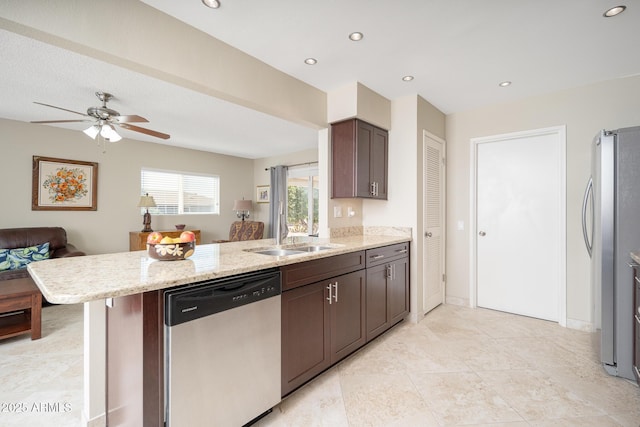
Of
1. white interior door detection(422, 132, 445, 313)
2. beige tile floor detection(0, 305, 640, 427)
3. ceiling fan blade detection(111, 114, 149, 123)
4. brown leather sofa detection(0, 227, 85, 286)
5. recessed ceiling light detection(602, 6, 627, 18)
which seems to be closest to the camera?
beige tile floor detection(0, 305, 640, 427)

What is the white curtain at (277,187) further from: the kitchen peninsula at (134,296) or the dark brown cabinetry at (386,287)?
the kitchen peninsula at (134,296)

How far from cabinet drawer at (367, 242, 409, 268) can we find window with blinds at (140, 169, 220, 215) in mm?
4566

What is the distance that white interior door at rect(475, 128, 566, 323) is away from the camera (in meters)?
3.04

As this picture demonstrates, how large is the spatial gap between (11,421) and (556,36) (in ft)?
14.1

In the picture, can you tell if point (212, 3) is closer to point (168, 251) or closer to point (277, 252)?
point (168, 251)

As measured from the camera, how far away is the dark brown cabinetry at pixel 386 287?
2465mm

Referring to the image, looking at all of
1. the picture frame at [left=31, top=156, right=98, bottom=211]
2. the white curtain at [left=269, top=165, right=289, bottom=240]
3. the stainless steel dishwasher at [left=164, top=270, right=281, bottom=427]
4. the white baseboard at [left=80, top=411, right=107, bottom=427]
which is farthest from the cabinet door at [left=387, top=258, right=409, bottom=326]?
the picture frame at [left=31, top=156, right=98, bottom=211]

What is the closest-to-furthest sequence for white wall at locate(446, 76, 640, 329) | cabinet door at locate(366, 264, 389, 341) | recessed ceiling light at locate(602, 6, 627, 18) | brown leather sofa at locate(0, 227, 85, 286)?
recessed ceiling light at locate(602, 6, 627, 18) → cabinet door at locate(366, 264, 389, 341) → white wall at locate(446, 76, 640, 329) → brown leather sofa at locate(0, 227, 85, 286)

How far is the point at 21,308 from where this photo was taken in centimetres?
267

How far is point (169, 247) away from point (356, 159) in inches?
75.3

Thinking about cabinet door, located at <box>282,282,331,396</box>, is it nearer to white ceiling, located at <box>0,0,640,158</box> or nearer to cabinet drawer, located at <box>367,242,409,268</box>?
cabinet drawer, located at <box>367,242,409,268</box>

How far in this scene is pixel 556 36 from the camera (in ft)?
6.84

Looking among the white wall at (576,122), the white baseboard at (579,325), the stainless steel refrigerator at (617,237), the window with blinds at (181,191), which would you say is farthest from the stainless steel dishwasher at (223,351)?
the window with blinds at (181,191)

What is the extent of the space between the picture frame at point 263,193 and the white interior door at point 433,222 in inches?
155
